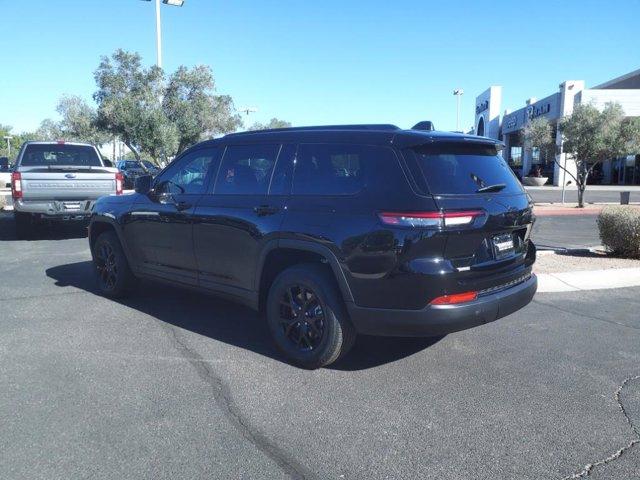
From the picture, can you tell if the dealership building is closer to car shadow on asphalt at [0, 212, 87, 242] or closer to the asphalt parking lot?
car shadow on asphalt at [0, 212, 87, 242]

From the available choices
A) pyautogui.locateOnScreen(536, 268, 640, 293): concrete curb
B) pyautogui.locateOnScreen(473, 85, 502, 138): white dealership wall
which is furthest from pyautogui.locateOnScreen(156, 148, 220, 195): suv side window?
pyautogui.locateOnScreen(473, 85, 502, 138): white dealership wall

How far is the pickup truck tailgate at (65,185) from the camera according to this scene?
10570mm

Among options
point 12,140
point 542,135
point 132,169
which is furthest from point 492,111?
point 12,140

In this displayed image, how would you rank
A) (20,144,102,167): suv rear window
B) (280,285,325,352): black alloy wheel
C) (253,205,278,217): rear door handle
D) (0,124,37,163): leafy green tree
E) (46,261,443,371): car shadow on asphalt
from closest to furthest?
(280,285,325,352): black alloy wheel < (253,205,278,217): rear door handle < (46,261,443,371): car shadow on asphalt < (20,144,102,167): suv rear window < (0,124,37,163): leafy green tree

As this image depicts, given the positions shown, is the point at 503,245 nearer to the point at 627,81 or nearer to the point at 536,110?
the point at 536,110

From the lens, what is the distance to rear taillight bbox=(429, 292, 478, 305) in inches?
148

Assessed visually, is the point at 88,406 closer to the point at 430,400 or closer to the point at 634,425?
the point at 430,400

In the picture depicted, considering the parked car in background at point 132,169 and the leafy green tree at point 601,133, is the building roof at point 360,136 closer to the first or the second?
the leafy green tree at point 601,133

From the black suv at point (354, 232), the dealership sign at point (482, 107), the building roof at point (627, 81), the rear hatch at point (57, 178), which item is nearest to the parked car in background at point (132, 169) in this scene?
the rear hatch at point (57, 178)

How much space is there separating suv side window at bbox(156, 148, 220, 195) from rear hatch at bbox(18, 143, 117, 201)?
19.2 ft

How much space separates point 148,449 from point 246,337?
2.06 meters

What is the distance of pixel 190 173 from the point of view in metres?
5.52

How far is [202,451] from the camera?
314 centimetres

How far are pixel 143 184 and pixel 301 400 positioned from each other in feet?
10.9
